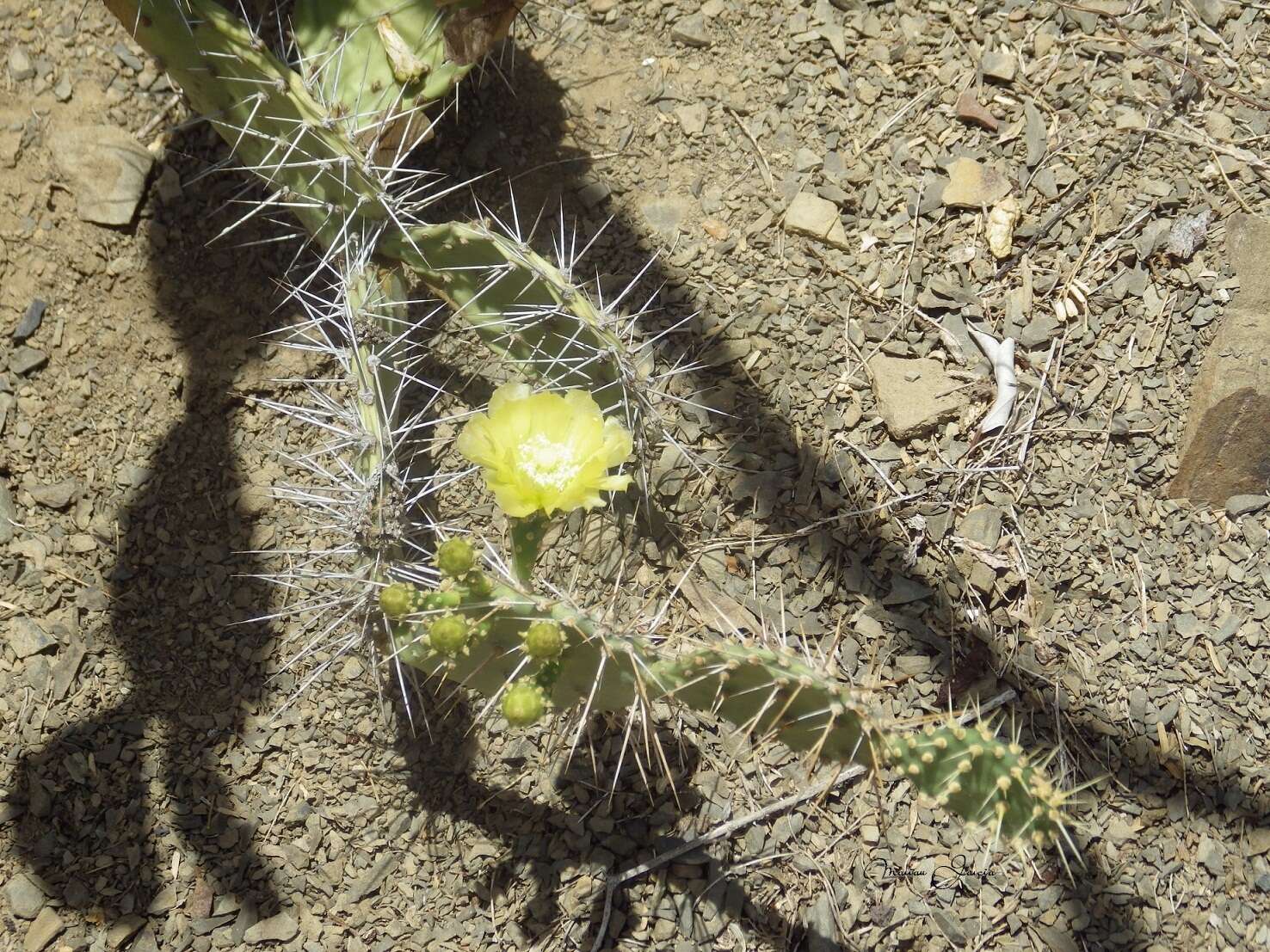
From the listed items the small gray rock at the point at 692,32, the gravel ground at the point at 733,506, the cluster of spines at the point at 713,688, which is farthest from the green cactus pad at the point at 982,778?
the small gray rock at the point at 692,32

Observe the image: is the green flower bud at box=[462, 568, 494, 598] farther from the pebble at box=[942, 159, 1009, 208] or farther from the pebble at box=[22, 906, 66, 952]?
the pebble at box=[942, 159, 1009, 208]

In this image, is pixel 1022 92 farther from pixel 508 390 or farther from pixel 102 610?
pixel 102 610

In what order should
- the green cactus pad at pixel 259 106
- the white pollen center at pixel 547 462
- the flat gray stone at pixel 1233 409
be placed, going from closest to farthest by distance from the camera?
1. the white pollen center at pixel 547 462
2. the green cactus pad at pixel 259 106
3. the flat gray stone at pixel 1233 409

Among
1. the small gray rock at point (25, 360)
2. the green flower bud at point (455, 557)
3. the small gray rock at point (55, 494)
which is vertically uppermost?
the green flower bud at point (455, 557)

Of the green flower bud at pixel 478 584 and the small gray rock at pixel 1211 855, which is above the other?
the green flower bud at pixel 478 584

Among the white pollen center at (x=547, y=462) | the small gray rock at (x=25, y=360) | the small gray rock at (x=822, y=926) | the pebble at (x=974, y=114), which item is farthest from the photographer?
the pebble at (x=974, y=114)

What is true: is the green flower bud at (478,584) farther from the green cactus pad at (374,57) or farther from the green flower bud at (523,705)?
the green cactus pad at (374,57)

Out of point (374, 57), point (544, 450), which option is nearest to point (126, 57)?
point (374, 57)
